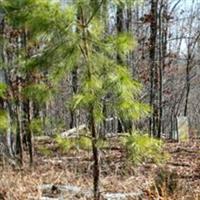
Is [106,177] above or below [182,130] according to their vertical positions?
below

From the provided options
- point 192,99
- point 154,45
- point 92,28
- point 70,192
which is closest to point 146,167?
point 70,192

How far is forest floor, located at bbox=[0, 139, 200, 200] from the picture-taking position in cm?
626

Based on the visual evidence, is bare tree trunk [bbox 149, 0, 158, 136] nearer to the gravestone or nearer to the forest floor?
the gravestone

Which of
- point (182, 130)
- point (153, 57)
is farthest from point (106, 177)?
point (153, 57)

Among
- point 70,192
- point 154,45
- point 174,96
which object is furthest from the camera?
point 174,96

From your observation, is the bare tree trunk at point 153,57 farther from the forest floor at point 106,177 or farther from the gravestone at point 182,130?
the forest floor at point 106,177

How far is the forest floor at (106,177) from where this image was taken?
626 cm

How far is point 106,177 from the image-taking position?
27.3 ft

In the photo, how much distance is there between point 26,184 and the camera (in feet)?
23.8

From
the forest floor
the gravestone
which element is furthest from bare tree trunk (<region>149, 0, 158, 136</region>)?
the forest floor

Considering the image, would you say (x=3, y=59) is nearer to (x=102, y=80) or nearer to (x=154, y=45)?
(x=102, y=80)

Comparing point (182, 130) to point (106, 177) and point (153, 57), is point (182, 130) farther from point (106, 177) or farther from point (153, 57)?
point (106, 177)

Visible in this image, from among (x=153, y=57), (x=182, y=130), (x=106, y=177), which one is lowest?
(x=106, y=177)

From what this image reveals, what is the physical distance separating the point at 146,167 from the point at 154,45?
18.7ft
